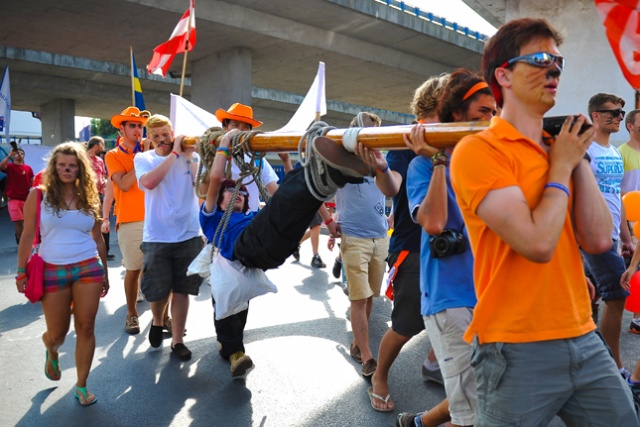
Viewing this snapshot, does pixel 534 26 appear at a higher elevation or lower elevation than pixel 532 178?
higher

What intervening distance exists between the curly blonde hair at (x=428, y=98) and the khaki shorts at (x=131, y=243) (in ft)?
12.1

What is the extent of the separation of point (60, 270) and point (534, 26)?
11.7ft

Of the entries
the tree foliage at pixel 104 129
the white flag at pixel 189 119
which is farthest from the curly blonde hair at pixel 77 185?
the tree foliage at pixel 104 129

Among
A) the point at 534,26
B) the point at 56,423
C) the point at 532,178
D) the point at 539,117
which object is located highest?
the point at 534,26

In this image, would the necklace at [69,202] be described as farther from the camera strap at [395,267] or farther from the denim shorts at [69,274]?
the camera strap at [395,267]

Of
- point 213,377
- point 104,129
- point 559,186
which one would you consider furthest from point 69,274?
point 104,129

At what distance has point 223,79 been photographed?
1628cm

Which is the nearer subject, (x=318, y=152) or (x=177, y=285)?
(x=318, y=152)

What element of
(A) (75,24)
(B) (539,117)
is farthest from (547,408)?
(A) (75,24)

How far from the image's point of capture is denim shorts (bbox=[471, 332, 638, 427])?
1684mm

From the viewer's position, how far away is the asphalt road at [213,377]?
384 cm

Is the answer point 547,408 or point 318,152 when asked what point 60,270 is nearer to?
point 318,152

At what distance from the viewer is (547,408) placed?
1704 millimetres

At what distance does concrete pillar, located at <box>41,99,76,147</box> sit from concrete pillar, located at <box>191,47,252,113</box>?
442 inches
